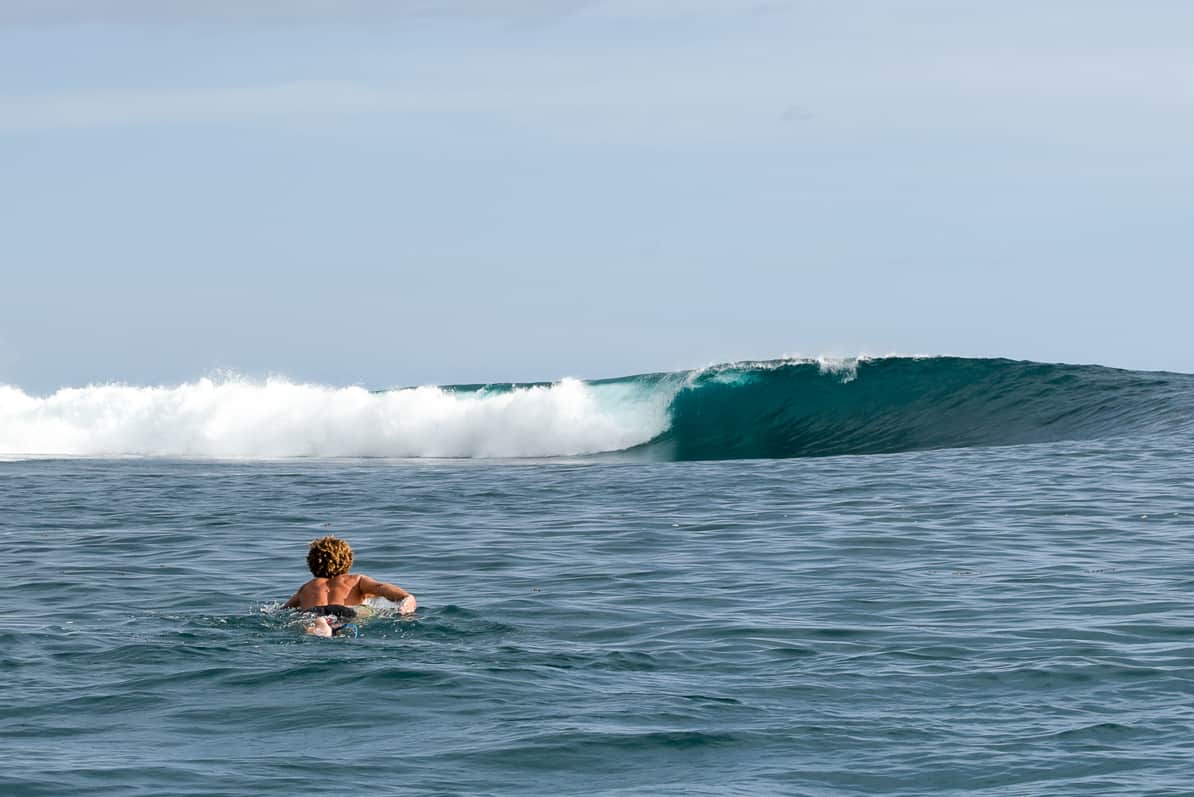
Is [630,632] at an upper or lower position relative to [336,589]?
lower

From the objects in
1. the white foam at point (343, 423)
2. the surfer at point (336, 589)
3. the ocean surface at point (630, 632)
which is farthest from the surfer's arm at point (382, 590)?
the white foam at point (343, 423)

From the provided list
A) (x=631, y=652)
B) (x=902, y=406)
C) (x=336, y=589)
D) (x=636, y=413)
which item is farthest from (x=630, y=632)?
(x=636, y=413)

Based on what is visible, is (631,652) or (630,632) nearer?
(631,652)

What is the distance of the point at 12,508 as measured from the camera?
71.6 feet

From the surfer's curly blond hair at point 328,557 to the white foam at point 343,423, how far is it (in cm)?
2751

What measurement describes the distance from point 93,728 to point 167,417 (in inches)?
1472

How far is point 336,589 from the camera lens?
11.7 metres

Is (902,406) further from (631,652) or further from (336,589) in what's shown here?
(631,652)

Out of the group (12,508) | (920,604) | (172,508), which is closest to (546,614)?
(920,604)

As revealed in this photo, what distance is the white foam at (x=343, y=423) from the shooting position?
133 feet

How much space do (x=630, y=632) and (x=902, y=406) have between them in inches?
1094

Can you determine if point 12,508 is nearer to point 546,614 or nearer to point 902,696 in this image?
point 546,614

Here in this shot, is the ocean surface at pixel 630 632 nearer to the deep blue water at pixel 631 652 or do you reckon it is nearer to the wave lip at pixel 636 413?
the deep blue water at pixel 631 652

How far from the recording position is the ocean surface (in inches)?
301
